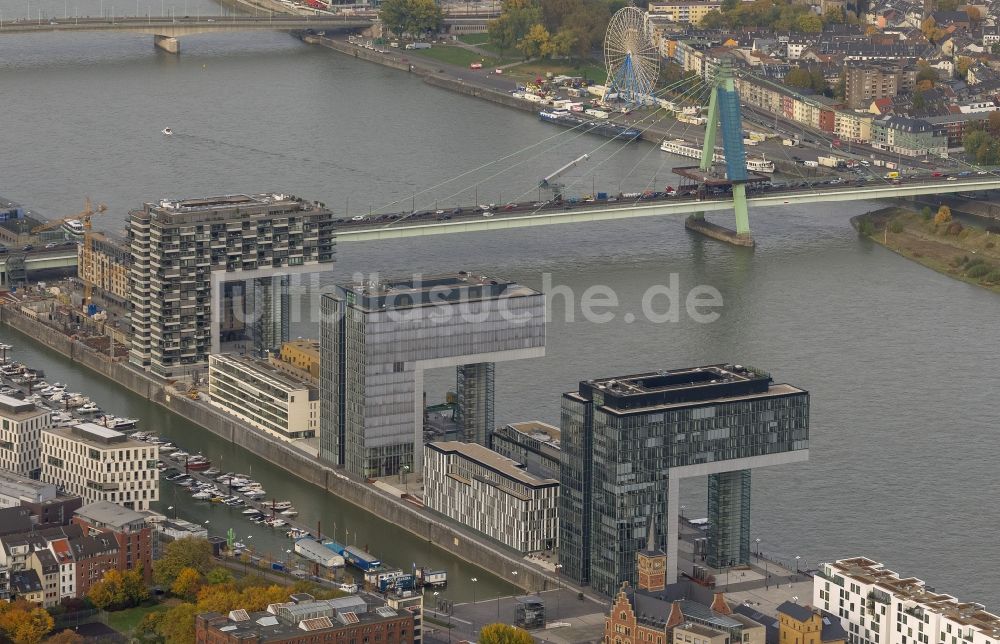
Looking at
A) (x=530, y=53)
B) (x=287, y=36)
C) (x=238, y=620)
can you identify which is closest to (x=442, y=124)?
(x=530, y=53)

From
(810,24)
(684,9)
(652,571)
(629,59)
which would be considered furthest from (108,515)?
(684,9)

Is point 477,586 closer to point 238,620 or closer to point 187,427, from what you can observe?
point 238,620

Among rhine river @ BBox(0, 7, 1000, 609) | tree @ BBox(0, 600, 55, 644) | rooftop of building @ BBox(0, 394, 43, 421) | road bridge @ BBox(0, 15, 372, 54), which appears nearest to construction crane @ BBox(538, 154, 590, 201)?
rhine river @ BBox(0, 7, 1000, 609)

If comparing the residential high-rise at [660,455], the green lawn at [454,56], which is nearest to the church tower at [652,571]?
the residential high-rise at [660,455]

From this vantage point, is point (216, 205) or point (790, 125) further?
point (790, 125)

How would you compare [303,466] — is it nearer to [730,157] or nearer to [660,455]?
[660,455]

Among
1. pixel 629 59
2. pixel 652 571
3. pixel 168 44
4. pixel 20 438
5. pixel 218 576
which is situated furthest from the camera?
pixel 168 44

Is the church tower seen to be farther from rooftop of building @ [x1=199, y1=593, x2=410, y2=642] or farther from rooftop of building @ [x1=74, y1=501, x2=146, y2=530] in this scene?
rooftop of building @ [x1=74, y1=501, x2=146, y2=530]
